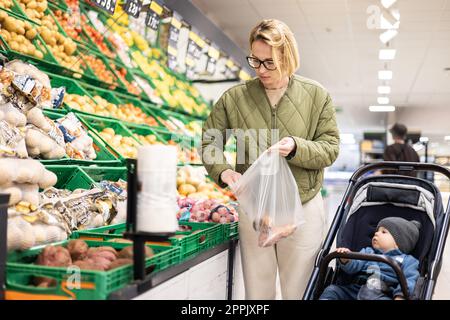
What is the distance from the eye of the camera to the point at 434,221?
113 inches

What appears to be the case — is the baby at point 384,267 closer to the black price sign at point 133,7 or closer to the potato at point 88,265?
the potato at point 88,265

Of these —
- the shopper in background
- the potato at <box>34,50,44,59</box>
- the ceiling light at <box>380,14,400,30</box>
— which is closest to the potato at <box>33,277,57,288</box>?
the potato at <box>34,50,44,59</box>

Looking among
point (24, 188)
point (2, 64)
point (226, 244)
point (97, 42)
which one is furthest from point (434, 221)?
point (97, 42)

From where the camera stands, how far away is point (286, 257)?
2.70 m

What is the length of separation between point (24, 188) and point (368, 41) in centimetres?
851

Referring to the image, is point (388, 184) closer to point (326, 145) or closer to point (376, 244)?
point (376, 244)

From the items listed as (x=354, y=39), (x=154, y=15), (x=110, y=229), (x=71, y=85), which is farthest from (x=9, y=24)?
(x=354, y=39)

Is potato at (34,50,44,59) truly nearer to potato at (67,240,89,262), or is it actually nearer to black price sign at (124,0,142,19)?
black price sign at (124,0,142,19)

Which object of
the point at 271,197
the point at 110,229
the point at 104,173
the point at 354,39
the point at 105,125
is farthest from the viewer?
the point at 354,39

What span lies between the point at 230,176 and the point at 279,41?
66 centimetres

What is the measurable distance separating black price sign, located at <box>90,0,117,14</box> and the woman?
71.8 inches

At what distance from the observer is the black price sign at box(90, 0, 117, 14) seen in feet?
13.3

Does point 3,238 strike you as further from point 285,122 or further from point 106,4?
point 106,4

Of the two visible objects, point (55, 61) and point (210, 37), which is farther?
point (210, 37)
